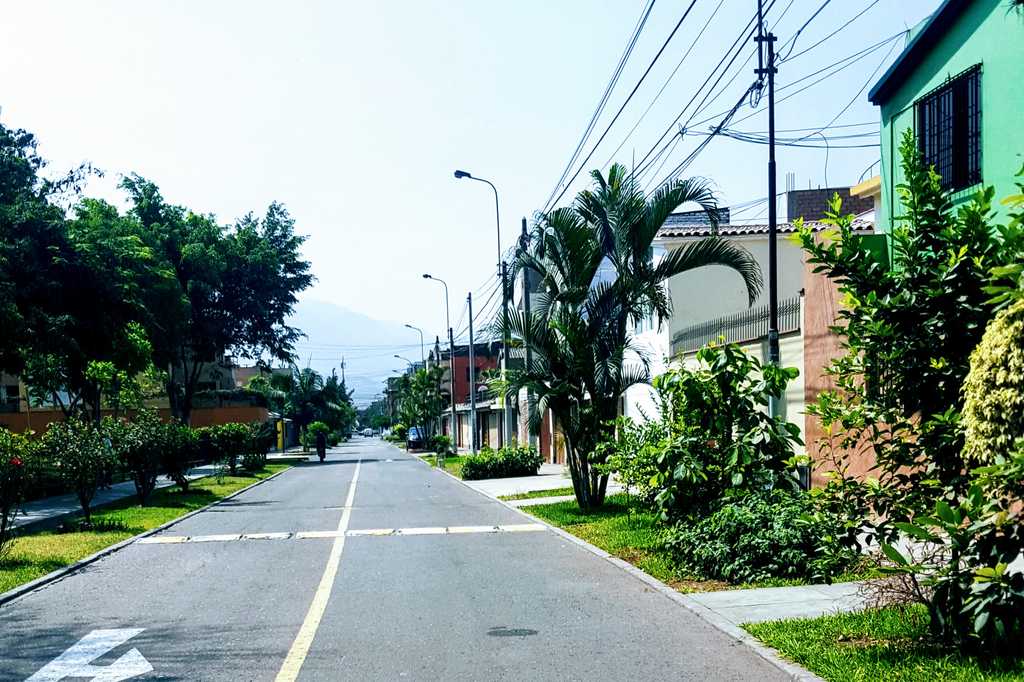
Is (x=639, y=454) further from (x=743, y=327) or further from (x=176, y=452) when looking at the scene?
(x=176, y=452)

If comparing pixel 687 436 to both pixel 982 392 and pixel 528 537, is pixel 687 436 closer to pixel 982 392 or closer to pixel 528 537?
pixel 528 537

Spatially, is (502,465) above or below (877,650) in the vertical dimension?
below

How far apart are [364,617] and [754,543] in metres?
4.32

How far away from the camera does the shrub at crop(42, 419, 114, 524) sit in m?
17.7

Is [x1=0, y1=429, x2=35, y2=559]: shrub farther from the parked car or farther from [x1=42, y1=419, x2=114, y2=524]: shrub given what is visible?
the parked car

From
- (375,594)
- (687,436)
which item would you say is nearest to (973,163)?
(687,436)

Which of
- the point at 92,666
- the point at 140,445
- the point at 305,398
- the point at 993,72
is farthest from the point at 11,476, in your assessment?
the point at 305,398

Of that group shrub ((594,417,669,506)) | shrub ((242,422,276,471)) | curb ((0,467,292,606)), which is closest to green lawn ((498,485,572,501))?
shrub ((594,417,669,506))

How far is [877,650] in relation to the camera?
6.84 metres

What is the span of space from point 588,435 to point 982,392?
1374 centimetres

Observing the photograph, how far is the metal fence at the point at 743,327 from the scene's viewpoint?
18.7m

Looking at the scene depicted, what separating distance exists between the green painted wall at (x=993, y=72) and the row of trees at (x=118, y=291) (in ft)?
61.3

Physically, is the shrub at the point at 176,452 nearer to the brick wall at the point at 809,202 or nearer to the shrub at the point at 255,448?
the shrub at the point at 255,448

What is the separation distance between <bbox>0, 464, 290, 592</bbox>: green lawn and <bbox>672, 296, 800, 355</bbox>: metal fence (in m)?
10.3
